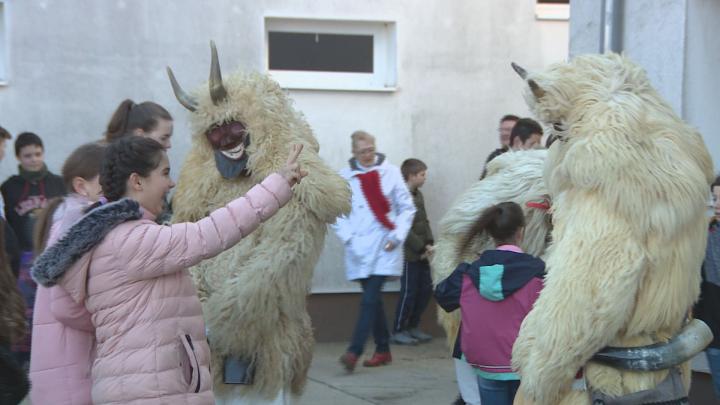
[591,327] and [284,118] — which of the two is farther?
[284,118]

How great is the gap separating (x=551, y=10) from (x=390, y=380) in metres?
3.86

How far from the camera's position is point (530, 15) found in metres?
9.11

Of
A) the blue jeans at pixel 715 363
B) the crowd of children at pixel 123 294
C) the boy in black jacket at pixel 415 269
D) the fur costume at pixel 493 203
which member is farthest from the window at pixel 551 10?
the crowd of children at pixel 123 294

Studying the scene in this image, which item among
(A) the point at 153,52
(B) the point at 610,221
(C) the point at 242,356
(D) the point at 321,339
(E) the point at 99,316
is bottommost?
(D) the point at 321,339

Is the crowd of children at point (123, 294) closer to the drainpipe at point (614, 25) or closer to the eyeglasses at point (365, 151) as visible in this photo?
the drainpipe at point (614, 25)

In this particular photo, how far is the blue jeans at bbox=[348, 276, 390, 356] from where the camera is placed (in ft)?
25.6

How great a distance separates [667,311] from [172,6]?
246 inches

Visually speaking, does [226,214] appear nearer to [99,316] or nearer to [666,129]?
[99,316]

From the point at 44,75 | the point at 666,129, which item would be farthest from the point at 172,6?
the point at 666,129

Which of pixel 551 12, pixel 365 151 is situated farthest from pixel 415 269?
pixel 551 12

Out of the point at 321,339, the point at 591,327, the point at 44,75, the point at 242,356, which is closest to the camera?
the point at 591,327

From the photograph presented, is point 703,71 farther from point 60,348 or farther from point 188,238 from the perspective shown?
point 60,348

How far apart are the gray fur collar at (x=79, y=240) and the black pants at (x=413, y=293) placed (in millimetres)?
5608

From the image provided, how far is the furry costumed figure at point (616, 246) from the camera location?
316cm
